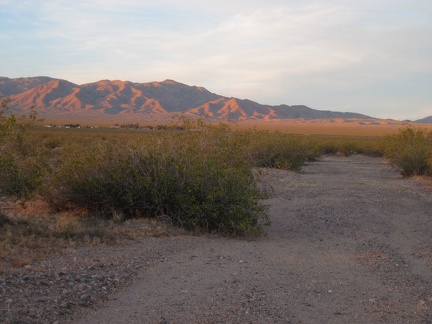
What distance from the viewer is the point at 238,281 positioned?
8.61 meters

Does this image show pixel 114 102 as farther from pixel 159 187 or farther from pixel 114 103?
pixel 159 187

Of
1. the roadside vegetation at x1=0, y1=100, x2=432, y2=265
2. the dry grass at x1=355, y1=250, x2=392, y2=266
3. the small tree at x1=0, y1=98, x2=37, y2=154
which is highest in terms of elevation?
the small tree at x1=0, y1=98, x2=37, y2=154

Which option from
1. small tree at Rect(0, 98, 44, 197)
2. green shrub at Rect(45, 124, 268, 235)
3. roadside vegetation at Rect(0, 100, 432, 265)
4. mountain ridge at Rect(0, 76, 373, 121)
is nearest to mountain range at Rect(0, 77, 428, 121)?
mountain ridge at Rect(0, 76, 373, 121)

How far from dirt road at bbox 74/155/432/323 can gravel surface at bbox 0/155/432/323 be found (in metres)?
0.02

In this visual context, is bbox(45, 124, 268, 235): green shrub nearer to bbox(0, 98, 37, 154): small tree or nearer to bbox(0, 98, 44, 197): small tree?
bbox(0, 98, 44, 197): small tree

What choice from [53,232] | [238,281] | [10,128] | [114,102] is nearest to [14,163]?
[10,128]

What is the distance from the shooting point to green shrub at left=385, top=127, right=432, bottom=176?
1299 inches

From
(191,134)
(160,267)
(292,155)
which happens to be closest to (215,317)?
(160,267)

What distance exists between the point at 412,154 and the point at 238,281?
27.0m

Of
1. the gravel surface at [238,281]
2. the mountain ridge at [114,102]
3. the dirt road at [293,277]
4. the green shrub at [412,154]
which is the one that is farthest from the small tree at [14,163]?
A: the mountain ridge at [114,102]

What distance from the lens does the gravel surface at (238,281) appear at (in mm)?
6926

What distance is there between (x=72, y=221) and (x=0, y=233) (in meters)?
1.83

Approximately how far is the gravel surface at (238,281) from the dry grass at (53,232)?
38 centimetres

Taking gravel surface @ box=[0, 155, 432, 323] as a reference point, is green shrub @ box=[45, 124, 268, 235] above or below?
above
